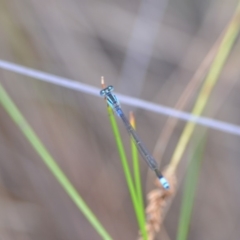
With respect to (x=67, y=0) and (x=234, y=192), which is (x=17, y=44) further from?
(x=234, y=192)

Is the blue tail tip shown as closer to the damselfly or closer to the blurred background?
the damselfly

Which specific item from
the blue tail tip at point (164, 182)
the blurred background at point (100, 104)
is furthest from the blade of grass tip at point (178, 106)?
the blue tail tip at point (164, 182)

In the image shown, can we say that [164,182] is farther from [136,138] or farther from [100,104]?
[100,104]

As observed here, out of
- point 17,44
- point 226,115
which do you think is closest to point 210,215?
point 226,115

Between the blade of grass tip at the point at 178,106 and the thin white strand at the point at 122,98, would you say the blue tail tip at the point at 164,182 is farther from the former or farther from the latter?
the blade of grass tip at the point at 178,106

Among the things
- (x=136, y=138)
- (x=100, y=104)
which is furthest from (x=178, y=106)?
(x=136, y=138)

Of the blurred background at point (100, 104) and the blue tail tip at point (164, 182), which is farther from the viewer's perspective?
the blurred background at point (100, 104)

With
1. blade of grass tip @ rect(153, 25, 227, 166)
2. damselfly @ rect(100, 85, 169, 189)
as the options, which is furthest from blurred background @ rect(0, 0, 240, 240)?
damselfly @ rect(100, 85, 169, 189)

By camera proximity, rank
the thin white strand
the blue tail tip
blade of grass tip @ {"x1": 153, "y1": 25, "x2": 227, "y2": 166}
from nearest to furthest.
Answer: the blue tail tip, the thin white strand, blade of grass tip @ {"x1": 153, "y1": 25, "x2": 227, "y2": 166}

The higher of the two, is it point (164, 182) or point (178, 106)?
point (178, 106)
